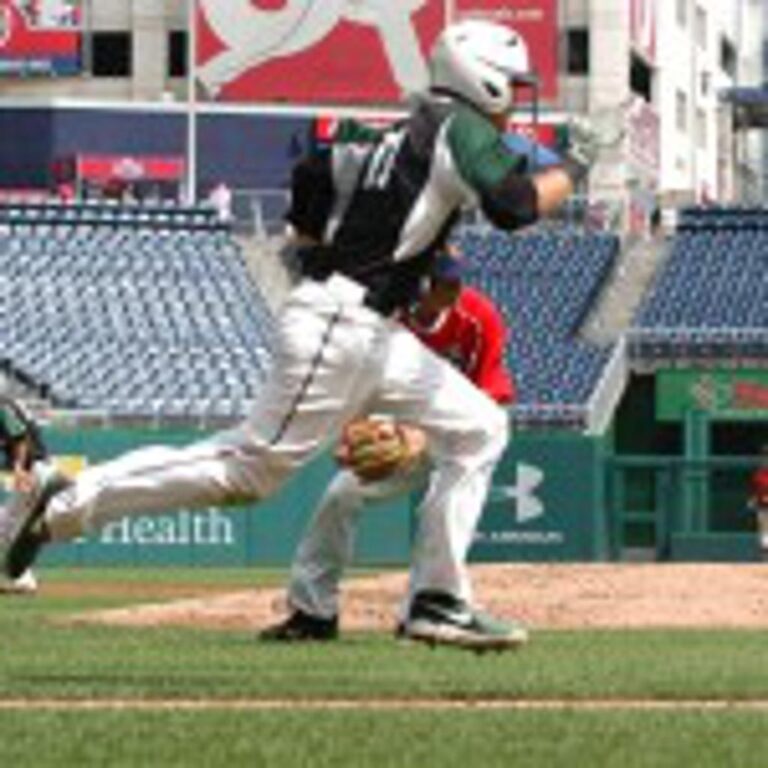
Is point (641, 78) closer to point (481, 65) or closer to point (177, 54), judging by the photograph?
point (177, 54)

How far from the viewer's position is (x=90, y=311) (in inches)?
1715

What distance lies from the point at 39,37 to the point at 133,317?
15.9 meters

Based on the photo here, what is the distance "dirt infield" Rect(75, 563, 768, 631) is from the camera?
17.3 m

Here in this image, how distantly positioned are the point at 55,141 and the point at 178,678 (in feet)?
152

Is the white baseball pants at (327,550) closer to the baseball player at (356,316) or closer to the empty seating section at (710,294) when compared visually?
the baseball player at (356,316)

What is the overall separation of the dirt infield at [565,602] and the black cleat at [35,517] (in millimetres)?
5993

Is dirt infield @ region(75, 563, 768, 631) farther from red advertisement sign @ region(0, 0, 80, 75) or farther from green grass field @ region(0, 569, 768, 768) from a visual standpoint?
red advertisement sign @ region(0, 0, 80, 75)

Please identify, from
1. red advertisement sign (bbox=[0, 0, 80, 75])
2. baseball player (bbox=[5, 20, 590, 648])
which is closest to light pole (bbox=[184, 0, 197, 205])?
red advertisement sign (bbox=[0, 0, 80, 75])

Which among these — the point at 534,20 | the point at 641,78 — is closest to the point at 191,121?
the point at 534,20

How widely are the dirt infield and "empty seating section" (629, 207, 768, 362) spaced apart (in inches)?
784

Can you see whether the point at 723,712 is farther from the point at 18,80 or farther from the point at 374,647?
the point at 18,80

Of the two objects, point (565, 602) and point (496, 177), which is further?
point (565, 602)

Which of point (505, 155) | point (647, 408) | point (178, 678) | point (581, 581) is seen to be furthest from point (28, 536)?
point (647, 408)

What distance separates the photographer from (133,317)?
4359 centimetres
